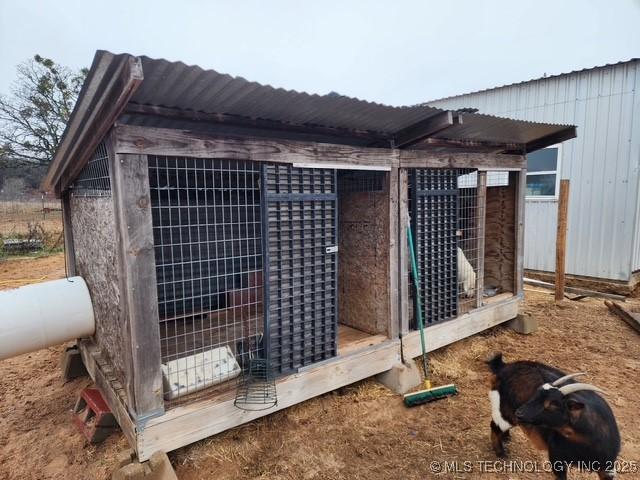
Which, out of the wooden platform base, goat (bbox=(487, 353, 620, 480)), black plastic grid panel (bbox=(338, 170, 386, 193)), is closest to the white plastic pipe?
the wooden platform base

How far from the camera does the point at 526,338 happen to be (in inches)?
193

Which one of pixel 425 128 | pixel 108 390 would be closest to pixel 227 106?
pixel 425 128

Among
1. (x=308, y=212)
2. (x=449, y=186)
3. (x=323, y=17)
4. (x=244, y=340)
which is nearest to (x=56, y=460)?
(x=244, y=340)

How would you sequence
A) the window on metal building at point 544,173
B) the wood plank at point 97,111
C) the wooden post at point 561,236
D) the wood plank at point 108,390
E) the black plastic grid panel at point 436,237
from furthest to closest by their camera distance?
the window on metal building at point 544,173, the wooden post at point 561,236, the black plastic grid panel at point 436,237, the wood plank at point 108,390, the wood plank at point 97,111

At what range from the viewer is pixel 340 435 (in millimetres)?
2957

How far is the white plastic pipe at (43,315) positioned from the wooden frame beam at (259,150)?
1549 millimetres

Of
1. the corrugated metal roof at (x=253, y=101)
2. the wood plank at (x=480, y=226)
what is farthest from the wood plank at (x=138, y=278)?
the wood plank at (x=480, y=226)

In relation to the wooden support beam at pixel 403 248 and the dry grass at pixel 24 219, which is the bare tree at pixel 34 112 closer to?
the dry grass at pixel 24 219

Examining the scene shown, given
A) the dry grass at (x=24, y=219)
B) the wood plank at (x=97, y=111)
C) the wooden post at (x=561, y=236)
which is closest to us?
the wood plank at (x=97, y=111)

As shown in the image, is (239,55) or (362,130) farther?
(239,55)

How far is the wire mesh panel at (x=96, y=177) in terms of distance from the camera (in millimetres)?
2625

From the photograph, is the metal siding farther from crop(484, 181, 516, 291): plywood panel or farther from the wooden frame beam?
the wooden frame beam

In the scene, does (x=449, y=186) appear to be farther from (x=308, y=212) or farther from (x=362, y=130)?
(x=308, y=212)

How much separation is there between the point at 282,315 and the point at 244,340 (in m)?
0.53
